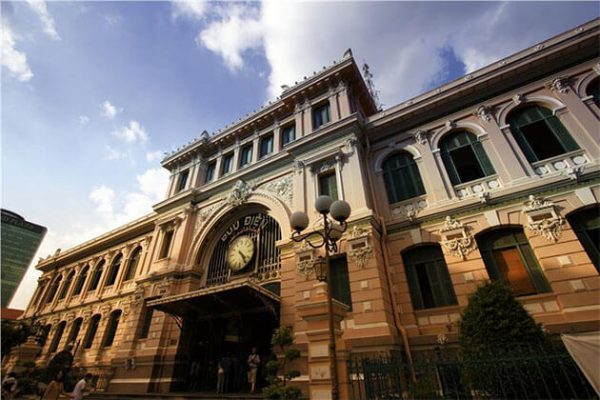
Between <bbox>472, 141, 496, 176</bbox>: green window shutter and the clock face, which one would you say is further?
the clock face

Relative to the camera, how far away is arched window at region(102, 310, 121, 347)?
61.7ft

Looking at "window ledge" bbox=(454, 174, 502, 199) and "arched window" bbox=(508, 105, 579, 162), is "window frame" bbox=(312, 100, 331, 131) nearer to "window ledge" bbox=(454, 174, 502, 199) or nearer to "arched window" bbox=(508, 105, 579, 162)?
"window ledge" bbox=(454, 174, 502, 199)

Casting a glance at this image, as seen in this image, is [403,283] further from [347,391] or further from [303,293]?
[347,391]

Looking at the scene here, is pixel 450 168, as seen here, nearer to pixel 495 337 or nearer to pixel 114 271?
pixel 495 337

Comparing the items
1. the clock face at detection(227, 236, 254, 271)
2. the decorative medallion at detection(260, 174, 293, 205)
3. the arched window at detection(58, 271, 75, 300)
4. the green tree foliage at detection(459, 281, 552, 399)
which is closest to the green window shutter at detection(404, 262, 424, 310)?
the green tree foliage at detection(459, 281, 552, 399)

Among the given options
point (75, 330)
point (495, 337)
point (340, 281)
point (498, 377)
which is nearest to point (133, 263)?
point (75, 330)

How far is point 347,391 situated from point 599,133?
37.4 ft

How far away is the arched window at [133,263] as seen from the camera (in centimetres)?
2119

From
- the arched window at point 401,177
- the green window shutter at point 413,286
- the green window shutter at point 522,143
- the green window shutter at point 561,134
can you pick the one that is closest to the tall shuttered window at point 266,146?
the arched window at point 401,177

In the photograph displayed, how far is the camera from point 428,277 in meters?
10.3

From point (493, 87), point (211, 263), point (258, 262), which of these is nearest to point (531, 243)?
point (493, 87)

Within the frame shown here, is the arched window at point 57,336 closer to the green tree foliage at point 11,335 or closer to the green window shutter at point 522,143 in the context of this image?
the green tree foliage at point 11,335

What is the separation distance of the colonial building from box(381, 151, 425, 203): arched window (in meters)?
0.06

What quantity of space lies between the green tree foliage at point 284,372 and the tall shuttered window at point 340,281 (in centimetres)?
216
